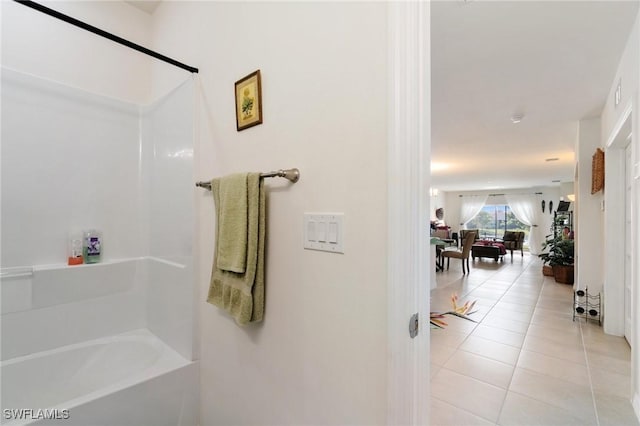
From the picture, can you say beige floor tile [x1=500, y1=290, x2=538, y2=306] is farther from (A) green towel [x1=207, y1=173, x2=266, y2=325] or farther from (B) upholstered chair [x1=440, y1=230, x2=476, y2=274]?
(A) green towel [x1=207, y1=173, x2=266, y2=325]

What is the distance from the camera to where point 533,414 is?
176cm

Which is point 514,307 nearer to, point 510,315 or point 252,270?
point 510,315

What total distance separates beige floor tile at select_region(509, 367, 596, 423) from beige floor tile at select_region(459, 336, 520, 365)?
0.68 ft

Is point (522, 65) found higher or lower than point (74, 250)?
higher

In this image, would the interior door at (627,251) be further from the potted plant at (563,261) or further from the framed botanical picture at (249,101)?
the framed botanical picture at (249,101)

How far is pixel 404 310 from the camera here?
76cm

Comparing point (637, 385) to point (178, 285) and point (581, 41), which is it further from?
point (178, 285)

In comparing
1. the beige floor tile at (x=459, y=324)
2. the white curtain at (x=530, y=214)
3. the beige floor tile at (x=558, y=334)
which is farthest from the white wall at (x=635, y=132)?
the white curtain at (x=530, y=214)

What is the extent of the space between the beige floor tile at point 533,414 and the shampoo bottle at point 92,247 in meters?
2.73

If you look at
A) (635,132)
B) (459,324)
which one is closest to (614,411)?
(459,324)

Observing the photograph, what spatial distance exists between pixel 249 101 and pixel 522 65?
218cm

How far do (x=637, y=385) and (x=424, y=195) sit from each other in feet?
7.11

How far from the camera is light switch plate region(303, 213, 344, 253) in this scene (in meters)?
0.88

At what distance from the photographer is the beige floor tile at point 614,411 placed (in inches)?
66.6
